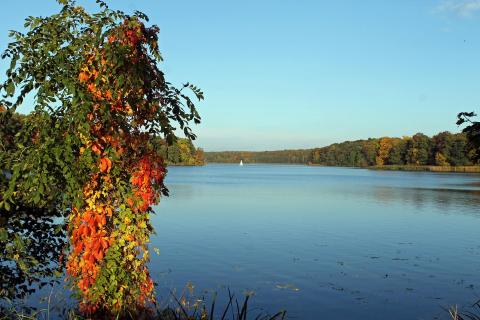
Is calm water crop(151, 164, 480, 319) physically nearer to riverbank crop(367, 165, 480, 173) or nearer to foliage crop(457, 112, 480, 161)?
foliage crop(457, 112, 480, 161)

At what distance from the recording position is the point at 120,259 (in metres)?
7.28

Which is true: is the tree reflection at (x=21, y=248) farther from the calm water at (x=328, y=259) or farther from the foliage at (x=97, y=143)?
the calm water at (x=328, y=259)

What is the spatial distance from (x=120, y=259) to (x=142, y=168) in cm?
145

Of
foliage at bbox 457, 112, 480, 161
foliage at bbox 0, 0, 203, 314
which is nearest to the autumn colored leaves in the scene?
foliage at bbox 0, 0, 203, 314

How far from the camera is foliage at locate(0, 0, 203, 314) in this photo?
692cm

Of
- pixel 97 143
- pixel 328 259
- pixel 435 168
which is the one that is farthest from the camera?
pixel 435 168

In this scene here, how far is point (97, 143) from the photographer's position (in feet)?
23.3

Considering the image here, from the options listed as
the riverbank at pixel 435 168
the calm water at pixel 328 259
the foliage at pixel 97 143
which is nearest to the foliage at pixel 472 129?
the foliage at pixel 97 143

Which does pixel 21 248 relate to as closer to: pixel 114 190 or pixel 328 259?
pixel 114 190

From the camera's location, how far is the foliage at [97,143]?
692 cm

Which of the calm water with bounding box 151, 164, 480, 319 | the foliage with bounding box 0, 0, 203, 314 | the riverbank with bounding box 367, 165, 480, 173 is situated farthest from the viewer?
the riverbank with bounding box 367, 165, 480, 173

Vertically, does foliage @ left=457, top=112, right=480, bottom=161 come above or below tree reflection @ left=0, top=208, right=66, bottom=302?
above

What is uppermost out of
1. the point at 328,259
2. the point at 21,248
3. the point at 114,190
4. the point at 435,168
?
the point at 114,190

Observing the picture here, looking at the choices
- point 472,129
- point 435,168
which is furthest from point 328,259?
point 435,168
